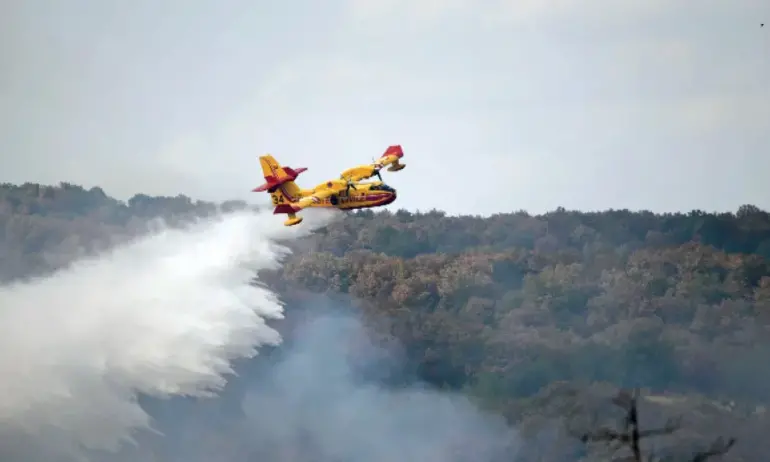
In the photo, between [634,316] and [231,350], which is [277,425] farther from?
[634,316]

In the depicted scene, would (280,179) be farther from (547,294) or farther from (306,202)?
(547,294)

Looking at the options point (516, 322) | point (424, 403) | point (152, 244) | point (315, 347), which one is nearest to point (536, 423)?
point (424, 403)

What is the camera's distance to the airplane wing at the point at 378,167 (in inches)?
2457

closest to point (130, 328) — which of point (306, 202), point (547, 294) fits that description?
point (306, 202)

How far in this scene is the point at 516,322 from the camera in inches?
3177

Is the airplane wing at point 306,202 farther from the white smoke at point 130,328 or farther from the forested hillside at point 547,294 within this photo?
the forested hillside at point 547,294

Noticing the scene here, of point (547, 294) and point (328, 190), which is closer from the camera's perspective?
point (328, 190)

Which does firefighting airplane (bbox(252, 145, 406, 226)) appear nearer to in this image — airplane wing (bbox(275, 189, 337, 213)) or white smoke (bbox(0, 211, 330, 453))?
airplane wing (bbox(275, 189, 337, 213))

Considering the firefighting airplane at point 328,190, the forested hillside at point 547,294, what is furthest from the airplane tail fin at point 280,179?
the forested hillside at point 547,294

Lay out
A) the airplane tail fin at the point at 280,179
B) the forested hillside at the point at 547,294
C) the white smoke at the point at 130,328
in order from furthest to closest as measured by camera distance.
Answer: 1. the forested hillside at the point at 547,294
2. the airplane tail fin at the point at 280,179
3. the white smoke at the point at 130,328

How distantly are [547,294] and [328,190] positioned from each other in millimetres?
29488

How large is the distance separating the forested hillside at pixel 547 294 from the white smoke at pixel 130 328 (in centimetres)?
367

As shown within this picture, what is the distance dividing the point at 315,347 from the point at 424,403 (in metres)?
6.29

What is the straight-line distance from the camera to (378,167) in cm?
6369
